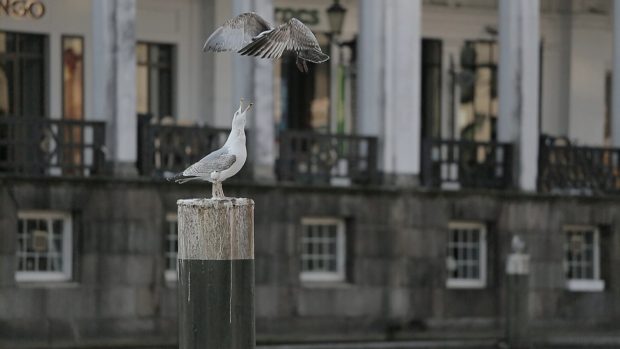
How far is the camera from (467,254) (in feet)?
119

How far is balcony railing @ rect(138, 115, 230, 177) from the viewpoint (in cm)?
3253

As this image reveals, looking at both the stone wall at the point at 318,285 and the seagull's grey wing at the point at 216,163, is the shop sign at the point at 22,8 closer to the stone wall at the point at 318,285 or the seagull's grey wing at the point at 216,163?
the stone wall at the point at 318,285

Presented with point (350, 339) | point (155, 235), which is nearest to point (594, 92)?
point (350, 339)

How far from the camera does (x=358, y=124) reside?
35250 millimetres

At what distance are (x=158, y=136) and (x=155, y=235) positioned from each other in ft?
5.65

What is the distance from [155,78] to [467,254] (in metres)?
6.54

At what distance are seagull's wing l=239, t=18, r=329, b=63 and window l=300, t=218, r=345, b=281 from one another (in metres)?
19.8

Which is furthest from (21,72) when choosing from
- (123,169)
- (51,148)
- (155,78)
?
(123,169)

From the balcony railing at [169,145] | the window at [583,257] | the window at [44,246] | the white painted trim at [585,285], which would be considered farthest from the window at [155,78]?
the white painted trim at [585,285]

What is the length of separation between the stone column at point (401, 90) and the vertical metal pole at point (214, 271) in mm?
21209

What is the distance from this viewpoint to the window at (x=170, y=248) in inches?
1291

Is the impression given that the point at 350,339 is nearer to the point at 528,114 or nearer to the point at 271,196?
the point at 271,196

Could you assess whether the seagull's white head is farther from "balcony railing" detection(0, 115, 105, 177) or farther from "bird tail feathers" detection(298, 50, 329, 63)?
"balcony railing" detection(0, 115, 105, 177)

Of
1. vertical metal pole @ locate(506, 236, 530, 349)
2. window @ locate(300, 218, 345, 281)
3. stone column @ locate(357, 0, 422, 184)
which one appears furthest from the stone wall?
vertical metal pole @ locate(506, 236, 530, 349)
